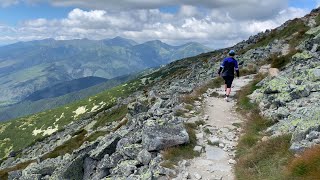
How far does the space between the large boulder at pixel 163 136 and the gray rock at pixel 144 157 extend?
0.33m

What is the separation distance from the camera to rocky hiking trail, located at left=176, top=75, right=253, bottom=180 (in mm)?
14523

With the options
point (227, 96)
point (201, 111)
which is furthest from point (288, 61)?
point (201, 111)

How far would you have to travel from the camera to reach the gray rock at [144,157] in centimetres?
1645

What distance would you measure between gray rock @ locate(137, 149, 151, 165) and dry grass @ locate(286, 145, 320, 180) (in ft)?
23.0

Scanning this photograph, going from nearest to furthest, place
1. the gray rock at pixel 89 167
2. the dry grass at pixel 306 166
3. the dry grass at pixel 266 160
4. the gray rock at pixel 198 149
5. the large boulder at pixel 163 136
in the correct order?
the dry grass at pixel 306 166, the dry grass at pixel 266 160, the gray rock at pixel 198 149, the large boulder at pixel 163 136, the gray rock at pixel 89 167

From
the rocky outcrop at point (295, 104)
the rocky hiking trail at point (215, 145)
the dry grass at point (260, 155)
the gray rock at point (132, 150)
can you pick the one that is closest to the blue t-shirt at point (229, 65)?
the rocky outcrop at point (295, 104)

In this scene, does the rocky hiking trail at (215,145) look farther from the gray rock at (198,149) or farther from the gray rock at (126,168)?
the gray rock at (126,168)

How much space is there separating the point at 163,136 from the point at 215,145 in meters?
2.83

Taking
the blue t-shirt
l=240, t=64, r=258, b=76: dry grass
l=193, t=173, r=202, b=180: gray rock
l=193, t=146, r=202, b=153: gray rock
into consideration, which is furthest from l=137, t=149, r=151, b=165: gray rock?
l=240, t=64, r=258, b=76: dry grass

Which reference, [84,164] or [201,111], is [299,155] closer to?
[201,111]

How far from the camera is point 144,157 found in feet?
54.7

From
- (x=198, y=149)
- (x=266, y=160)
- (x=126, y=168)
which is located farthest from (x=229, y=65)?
(x=126, y=168)

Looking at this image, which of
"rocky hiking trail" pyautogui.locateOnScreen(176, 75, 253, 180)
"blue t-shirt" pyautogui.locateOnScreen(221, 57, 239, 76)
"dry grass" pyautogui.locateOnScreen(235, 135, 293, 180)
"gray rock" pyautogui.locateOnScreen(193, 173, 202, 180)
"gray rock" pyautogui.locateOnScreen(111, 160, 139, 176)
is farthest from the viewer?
"blue t-shirt" pyautogui.locateOnScreen(221, 57, 239, 76)

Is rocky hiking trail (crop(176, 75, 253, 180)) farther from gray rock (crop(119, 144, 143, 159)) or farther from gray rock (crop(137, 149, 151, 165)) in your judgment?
gray rock (crop(119, 144, 143, 159))
